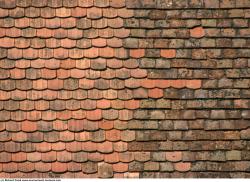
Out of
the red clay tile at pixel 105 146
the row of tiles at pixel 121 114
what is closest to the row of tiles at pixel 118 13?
the row of tiles at pixel 121 114

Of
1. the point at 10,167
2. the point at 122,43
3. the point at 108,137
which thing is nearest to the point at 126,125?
the point at 108,137

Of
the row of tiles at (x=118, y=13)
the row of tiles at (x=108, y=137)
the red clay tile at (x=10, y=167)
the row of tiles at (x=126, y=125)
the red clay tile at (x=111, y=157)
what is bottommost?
the red clay tile at (x=10, y=167)

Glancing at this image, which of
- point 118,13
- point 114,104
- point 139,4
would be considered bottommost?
point 114,104

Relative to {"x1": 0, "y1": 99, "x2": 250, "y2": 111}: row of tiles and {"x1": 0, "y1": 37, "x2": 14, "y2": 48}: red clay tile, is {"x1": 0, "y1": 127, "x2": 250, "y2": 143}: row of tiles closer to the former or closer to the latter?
{"x1": 0, "y1": 99, "x2": 250, "y2": 111}: row of tiles

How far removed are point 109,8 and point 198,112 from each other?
1.60 meters

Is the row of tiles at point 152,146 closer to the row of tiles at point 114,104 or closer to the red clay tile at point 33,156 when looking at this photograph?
the red clay tile at point 33,156

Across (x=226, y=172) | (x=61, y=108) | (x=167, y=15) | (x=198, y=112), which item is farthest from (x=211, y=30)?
(x=61, y=108)

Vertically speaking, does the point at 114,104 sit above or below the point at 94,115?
above

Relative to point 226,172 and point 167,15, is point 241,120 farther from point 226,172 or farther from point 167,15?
point 167,15

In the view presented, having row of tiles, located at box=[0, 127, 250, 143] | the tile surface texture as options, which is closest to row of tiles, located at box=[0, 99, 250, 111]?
the tile surface texture

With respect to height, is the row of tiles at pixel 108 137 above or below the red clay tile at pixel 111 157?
above

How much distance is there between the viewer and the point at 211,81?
454 centimetres

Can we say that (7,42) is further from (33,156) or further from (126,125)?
(126,125)

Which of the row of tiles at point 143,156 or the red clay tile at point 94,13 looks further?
the red clay tile at point 94,13
